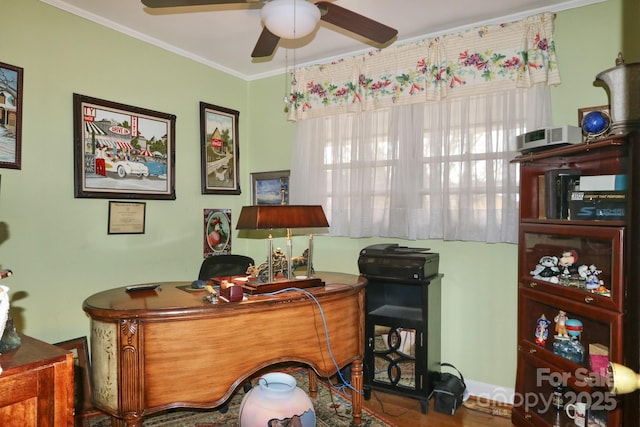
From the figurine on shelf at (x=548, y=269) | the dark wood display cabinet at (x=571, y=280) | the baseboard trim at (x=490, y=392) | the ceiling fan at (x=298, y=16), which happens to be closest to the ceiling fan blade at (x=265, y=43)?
the ceiling fan at (x=298, y=16)

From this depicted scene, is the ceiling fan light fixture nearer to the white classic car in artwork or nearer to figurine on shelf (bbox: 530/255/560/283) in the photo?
the white classic car in artwork

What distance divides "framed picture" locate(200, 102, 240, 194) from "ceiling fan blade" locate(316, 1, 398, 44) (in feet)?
5.92

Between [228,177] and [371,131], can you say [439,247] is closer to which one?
[371,131]

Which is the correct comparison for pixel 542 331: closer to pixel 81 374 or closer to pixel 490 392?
pixel 490 392

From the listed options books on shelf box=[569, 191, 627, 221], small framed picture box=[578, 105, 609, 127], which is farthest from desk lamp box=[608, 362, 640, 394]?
small framed picture box=[578, 105, 609, 127]

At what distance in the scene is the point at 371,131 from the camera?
3299mm

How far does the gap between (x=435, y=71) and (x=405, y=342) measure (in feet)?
6.49

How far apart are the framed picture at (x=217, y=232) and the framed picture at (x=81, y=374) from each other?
1.19 metres

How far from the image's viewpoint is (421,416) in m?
2.70

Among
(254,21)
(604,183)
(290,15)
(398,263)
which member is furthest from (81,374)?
(604,183)

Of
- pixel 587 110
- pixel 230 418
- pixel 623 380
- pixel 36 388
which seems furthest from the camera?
pixel 230 418

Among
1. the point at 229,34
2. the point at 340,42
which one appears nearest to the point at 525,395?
the point at 340,42

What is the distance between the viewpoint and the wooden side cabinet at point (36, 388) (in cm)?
103

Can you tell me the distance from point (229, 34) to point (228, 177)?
50.5 inches
